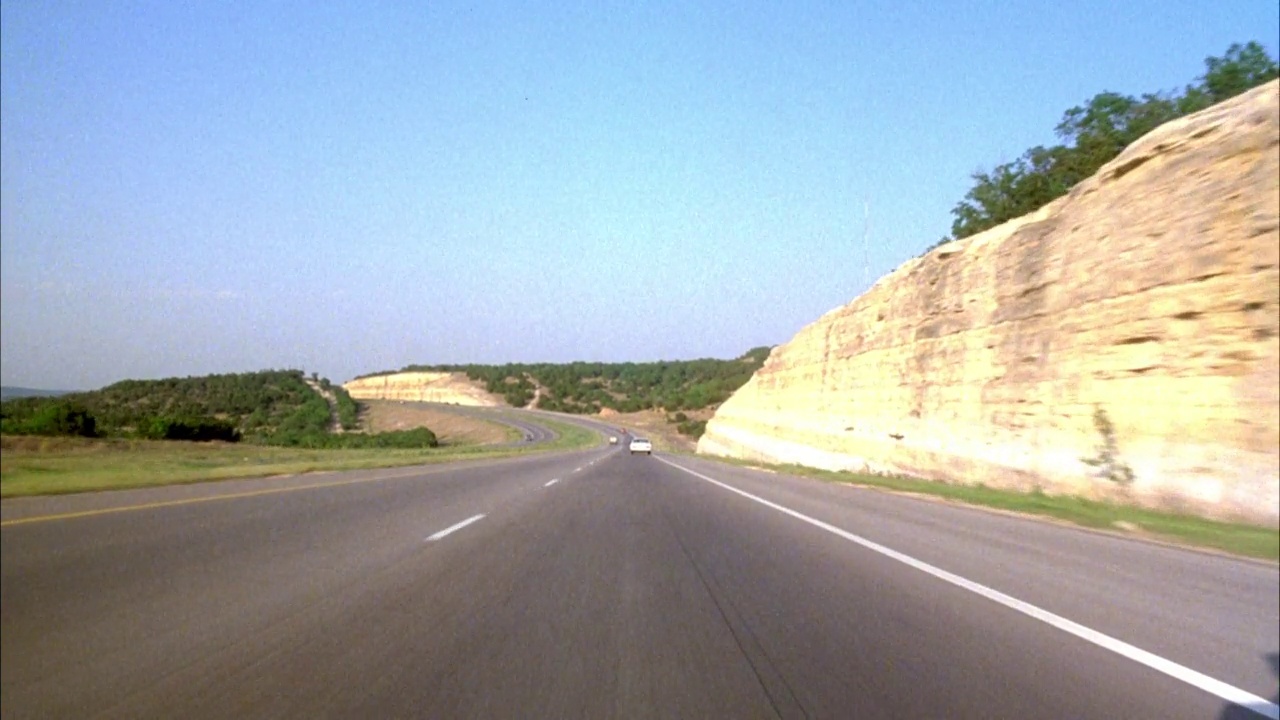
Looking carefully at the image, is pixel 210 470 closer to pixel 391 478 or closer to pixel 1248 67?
pixel 391 478

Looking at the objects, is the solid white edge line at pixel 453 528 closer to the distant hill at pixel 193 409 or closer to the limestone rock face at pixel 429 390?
the distant hill at pixel 193 409

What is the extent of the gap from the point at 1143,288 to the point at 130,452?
854 inches

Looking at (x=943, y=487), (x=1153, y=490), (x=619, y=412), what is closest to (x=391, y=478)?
(x=943, y=487)

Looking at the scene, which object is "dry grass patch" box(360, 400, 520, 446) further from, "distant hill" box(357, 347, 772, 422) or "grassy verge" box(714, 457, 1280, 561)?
"grassy verge" box(714, 457, 1280, 561)

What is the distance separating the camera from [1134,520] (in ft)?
54.3

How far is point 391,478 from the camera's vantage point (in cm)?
2561

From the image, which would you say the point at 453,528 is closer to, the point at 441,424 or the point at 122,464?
the point at 122,464

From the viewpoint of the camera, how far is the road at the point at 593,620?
650 centimetres

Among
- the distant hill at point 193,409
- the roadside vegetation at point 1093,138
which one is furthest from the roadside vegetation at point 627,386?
the roadside vegetation at point 1093,138

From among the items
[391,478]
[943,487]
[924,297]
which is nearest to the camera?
[391,478]

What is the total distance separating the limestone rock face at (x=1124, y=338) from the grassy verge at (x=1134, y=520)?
67 cm

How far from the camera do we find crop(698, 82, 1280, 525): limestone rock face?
17.9 metres

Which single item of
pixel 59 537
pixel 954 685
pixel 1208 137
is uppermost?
pixel 1208 137

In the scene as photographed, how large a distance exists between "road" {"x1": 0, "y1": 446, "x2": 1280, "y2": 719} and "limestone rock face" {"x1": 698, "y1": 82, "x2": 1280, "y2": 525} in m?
4.67
